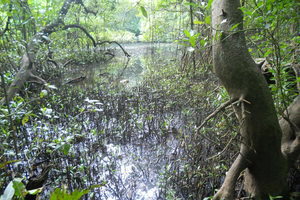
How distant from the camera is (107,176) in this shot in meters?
2.19

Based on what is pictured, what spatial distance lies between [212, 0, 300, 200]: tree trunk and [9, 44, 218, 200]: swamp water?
0.80 meters

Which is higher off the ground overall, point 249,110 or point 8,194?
point 249,110

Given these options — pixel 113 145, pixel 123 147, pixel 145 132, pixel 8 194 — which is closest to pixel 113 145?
pixel 113 145

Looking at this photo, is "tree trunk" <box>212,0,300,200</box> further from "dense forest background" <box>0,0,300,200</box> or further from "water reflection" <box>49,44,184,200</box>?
"water reflection" <box>49,44,184,200</box>

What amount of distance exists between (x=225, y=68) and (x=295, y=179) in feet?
3.42

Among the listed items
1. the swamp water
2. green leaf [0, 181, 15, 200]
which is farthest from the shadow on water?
green leaf [0, 181, 15, 200]

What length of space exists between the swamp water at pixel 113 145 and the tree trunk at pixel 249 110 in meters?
0.80

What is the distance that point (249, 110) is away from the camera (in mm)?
1351

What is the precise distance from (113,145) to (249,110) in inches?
72.7

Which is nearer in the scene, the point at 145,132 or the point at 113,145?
the point at 113,145

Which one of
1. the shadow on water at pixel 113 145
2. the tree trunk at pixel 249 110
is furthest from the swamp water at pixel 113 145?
the tree trunk at pixel 249 110

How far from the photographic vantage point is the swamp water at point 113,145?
204 centimetres

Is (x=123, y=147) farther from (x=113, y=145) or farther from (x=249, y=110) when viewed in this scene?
(x=249, y=110)

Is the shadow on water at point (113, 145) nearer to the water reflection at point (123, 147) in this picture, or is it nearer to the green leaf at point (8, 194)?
the water reflection at point (123, 147)
